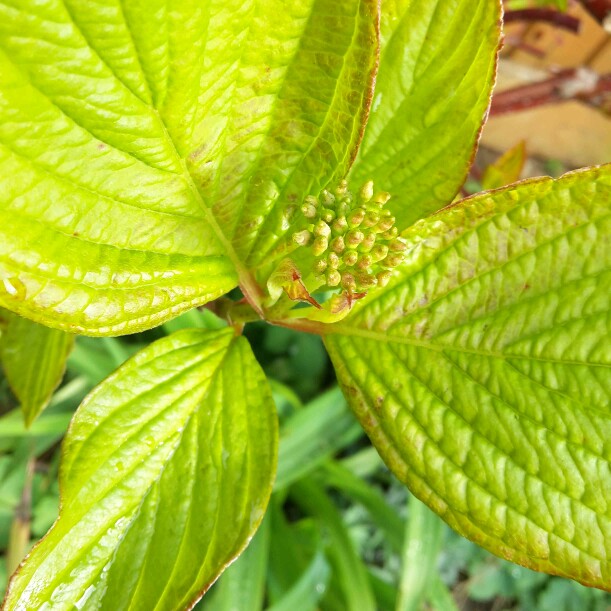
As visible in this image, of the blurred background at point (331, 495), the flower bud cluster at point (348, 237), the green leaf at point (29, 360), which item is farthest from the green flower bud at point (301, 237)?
the blurred background at point (331, 495)

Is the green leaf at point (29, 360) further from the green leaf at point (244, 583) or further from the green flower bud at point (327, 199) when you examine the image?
the green leaf at point (244, 583)

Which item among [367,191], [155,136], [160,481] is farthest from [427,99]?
[160,481]

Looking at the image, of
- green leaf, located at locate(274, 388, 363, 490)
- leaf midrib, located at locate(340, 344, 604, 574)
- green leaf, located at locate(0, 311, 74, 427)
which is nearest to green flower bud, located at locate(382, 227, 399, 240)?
leaf midrib, located at locate(340, 344, 604, 574)

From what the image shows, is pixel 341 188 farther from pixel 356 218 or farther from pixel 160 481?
pixel 160 481

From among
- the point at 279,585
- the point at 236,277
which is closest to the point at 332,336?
the point at 236,277

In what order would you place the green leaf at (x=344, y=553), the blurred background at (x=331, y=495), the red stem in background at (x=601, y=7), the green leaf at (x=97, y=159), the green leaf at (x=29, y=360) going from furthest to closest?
the green leaf at (x=344, y=553), the blurred background at (x=331, y=495), the red stem in background at (x=601, y=7), the green leaf at (x=29, y=360), the green leaf at (x=97, y=159)

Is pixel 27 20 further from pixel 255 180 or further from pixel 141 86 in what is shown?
pixel 255 180
